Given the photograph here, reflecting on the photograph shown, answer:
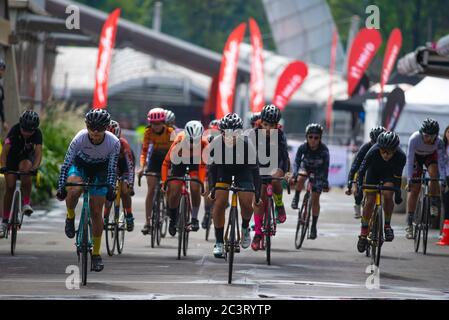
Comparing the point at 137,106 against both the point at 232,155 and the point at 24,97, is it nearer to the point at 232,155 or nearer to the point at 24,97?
the point at 24,97

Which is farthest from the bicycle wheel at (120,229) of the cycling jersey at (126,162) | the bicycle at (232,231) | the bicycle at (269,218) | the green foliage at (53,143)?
the green foliage at (53,143)

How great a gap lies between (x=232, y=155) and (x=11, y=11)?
1570 centimetres

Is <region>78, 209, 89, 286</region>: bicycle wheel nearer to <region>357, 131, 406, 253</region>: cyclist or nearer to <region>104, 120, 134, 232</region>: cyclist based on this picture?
<region>104, 120, 134, 232</region>: cyclist

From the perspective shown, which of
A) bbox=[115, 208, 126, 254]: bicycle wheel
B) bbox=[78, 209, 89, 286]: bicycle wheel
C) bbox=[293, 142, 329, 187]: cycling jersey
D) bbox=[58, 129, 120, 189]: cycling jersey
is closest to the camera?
bbox=[78, 209, 89, 286]: bicycle wheel

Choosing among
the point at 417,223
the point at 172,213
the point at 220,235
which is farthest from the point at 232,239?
the point at 417,223

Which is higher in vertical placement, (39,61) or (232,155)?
(39,61)

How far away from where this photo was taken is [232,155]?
50.9 ft

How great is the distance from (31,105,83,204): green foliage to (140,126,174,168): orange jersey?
18.6ft

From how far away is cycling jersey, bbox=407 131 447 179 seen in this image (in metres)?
19.5

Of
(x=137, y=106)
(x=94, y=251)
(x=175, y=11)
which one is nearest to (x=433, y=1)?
(x=137, y=106)

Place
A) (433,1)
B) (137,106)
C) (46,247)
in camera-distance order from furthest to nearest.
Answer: (433,1)
(137,106)
(46,247)

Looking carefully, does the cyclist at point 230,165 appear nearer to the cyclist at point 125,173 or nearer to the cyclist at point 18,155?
the cyclist at point 125,173

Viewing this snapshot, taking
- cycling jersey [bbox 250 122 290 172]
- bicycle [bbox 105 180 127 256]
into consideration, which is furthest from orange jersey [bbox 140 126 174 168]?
cycling jersey [bbox 250 122 290 172]

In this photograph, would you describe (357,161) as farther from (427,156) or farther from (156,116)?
(156,116)
